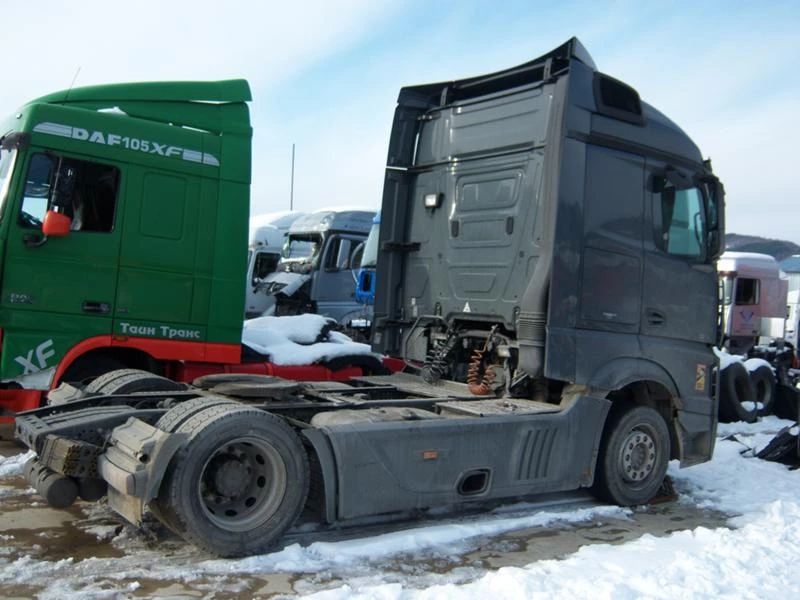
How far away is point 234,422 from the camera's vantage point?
4668mm

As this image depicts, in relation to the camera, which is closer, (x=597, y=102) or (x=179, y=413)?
(x=179, y=413)

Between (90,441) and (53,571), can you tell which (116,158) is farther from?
(53,571)

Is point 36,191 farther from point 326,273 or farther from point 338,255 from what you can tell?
point 338,255

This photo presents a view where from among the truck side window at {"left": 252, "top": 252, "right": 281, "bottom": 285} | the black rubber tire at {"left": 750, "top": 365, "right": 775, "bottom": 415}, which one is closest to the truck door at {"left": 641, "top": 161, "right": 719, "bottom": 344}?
the black rubber tire at {"left": 750, "top": 365, "right": 775, "bottom": 415}

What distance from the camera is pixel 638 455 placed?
679 cm

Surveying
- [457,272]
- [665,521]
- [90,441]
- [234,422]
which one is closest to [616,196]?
[457,272]

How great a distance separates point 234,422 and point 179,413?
417 mm

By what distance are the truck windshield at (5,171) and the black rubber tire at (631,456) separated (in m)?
5.64

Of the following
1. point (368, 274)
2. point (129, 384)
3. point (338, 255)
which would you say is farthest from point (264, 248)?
point (129, 384)

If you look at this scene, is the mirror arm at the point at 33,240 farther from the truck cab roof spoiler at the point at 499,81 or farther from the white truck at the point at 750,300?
the white truck at the point at 750,300

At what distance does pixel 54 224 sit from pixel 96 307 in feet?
2.95

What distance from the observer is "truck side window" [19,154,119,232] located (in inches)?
278

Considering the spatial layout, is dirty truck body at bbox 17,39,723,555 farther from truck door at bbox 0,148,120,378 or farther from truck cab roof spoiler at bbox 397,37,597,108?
truck door at bbox 0,148,120,378

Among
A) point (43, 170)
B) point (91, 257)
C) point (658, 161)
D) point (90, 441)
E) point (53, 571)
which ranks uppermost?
point (658, 161)
